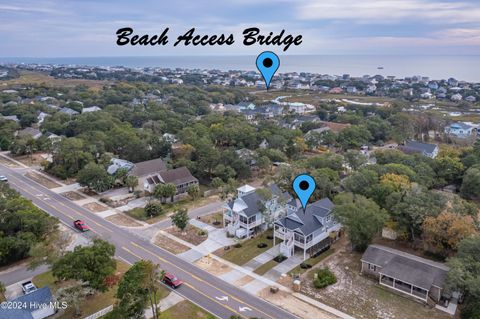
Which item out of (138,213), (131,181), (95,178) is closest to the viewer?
(138,213)

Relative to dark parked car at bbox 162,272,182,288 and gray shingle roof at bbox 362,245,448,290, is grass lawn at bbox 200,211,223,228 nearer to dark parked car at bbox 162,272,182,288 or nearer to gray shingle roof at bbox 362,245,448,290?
dark parked car at bbox 162,272,182,288

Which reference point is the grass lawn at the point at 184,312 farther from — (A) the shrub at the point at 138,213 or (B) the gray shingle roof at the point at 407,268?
(A) the shrub at the point at 138,213

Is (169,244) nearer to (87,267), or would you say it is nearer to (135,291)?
(87,267)

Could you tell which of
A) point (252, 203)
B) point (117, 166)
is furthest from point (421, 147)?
point (117, 166)

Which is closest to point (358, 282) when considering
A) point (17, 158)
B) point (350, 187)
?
point (350, 187)

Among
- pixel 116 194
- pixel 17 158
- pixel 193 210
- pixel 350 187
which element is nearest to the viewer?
pixel 350 187

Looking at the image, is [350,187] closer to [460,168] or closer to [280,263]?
[280,263]
